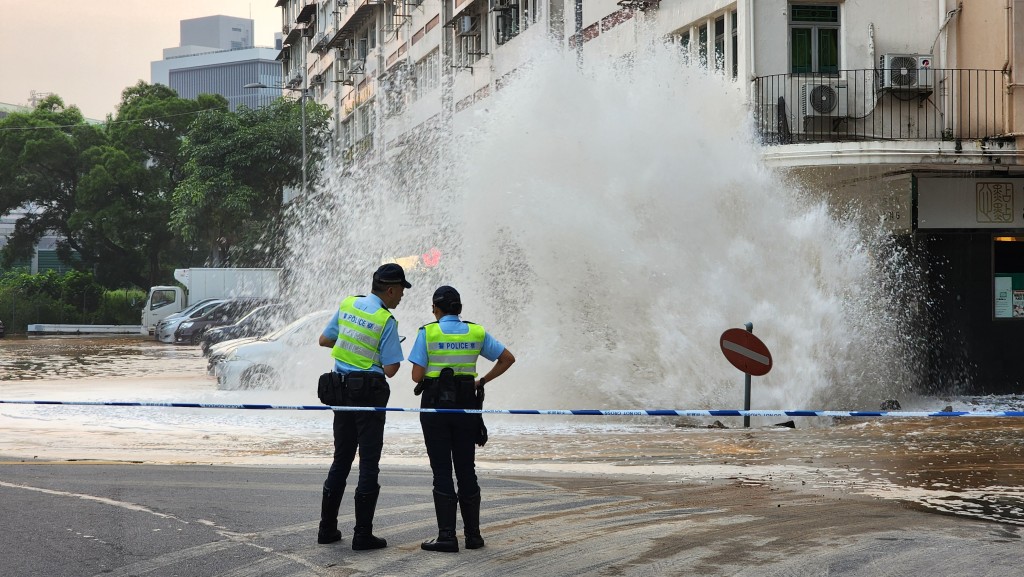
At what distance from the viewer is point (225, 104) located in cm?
6525

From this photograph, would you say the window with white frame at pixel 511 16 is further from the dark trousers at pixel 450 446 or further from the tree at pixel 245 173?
the dark trousers at pixel 450 446

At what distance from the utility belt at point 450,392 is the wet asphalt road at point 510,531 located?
2.71 ft

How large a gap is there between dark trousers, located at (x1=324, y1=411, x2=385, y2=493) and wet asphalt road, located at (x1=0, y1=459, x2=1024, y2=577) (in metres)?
0.39

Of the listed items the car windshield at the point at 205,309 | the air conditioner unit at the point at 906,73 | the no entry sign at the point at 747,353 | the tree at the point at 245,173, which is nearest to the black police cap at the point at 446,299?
the no entry sign at the point at 747,353

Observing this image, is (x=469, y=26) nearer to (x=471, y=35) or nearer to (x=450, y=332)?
(x=471, y=35)

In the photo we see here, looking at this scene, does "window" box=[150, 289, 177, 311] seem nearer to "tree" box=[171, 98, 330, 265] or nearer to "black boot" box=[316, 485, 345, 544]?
"tree" box=[171, 98, 330, 265]

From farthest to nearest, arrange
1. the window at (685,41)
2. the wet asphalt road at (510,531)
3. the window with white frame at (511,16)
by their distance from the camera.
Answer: the window with white frame at (511,16), the window at (685,41), the wet asphalt road at (510,531)

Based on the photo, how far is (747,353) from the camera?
1279 centimetres

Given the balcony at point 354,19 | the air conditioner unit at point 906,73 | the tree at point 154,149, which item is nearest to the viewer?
the air conditioner unit at point 906,73

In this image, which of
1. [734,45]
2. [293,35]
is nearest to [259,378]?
[734,45]

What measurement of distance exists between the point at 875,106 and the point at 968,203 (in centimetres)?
202

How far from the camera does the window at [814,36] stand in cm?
1877

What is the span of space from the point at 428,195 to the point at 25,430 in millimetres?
8051

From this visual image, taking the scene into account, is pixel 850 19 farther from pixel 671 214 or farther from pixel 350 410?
pixel 350 410
